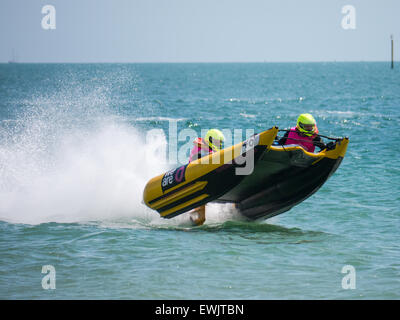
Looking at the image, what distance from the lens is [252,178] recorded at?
9.28 m

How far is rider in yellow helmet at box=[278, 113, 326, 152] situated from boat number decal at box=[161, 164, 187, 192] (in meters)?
1.58

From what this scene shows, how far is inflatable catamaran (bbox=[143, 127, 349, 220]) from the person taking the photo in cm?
864

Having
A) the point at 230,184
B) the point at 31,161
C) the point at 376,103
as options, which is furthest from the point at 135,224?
the point at 376,103

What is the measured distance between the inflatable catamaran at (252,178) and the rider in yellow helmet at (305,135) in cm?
23

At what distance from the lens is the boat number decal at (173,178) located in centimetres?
920

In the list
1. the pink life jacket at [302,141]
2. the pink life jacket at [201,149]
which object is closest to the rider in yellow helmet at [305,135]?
the pink life jacket at [302,141]

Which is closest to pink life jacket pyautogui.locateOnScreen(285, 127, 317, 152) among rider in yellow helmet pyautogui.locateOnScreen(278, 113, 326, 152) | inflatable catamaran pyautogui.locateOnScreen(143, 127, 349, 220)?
rider in yellow helmet pyautogui.locateOnScreen(278, 113, 326, 152)

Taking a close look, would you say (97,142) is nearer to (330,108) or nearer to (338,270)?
(338,270)

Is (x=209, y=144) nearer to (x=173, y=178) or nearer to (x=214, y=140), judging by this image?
(x=214, y=140)

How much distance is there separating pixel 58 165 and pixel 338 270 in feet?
25.6

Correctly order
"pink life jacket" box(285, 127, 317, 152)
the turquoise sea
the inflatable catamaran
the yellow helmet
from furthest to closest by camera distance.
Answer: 1. "pink life jacket" box(285, 127, 317, 152)
2. the yellow helmet
3. the inflatable catamaran
4. the turquoise sea

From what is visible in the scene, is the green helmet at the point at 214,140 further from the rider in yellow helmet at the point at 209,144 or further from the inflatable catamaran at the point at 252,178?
the inflatable catamaran at the point at 252,178

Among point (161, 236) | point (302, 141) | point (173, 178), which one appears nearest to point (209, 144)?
point (173, 178)

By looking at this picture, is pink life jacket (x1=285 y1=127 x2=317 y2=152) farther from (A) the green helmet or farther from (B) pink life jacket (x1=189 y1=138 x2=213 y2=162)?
(B) pink life jacket (x1=189 y1=138 x2=213 y2=162)
